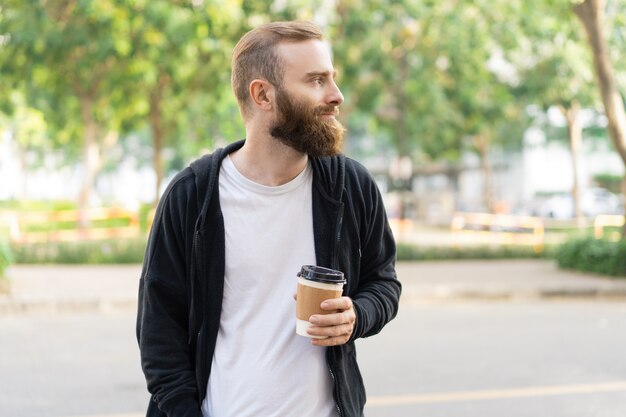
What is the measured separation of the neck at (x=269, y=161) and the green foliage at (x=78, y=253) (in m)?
14.6

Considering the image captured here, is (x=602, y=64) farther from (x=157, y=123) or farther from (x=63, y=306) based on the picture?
(x=157, y=123)

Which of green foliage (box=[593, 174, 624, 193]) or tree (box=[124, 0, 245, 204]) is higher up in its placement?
tree (box=[124, 0, 245, 204])

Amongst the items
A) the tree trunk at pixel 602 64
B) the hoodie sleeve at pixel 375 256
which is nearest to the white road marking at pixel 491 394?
the hoodie sleeve at pixel 375 256

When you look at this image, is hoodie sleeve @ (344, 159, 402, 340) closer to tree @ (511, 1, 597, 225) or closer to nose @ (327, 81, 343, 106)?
nose @ (327, 81, 343, 106)

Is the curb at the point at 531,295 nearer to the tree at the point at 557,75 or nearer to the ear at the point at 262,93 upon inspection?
the ear at the point at 262,93

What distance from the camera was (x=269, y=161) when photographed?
Result: 2197 millimetres

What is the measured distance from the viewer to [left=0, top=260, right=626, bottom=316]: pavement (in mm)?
10875

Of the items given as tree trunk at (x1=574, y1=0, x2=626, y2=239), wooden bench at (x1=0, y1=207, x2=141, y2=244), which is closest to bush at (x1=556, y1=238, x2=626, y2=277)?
tree trunk at (x1=574, y1=0, x2=626, y2=239)

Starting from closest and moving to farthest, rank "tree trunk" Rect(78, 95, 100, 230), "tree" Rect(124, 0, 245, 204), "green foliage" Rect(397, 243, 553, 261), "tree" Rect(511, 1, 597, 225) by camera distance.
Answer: "tree" Rect(124, 0, 245, 204) < "green foliage" Rect(397, 243, 553, 261) < "tree trunk" Rect(78, 95, 100, 230) < "tree" Rect(511, 1, 597, 225)

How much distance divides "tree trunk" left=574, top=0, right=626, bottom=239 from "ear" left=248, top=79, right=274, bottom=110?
1283 cm

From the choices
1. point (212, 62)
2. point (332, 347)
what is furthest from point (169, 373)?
point (212, 62)

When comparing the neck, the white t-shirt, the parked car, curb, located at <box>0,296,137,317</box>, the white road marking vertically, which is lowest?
the parked car

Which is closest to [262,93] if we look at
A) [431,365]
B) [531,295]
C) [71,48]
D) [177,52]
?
[431,365]

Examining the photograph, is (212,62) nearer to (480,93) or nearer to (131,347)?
(480,93)
